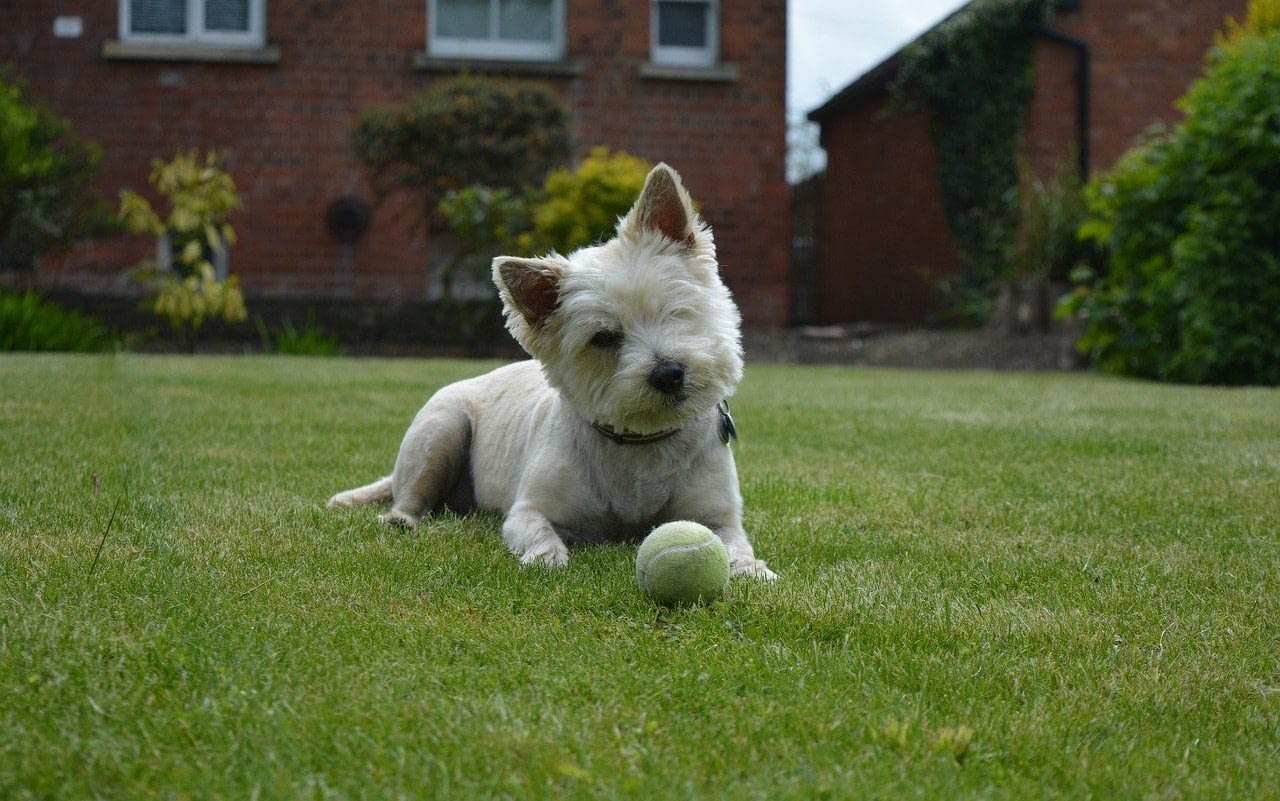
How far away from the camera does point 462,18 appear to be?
16797 mm

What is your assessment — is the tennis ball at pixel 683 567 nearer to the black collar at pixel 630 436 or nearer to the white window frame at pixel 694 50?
the black collar at pixel 630 436

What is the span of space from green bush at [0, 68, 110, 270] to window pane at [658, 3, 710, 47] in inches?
294

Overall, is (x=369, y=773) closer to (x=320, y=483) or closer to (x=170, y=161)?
(x=320, y=483)

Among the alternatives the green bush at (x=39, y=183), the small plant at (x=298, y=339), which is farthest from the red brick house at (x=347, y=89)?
the small plant at (x=298, y=339)

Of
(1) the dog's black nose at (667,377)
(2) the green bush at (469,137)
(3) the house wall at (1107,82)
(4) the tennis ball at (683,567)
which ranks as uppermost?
(3) the house wall at (1107,82)

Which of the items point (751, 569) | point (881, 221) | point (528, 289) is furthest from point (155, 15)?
point (751, 569)

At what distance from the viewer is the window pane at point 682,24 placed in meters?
17.1

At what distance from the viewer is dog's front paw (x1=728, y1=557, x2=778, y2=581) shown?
11.5ft

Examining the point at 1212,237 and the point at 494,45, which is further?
the point at 494,45

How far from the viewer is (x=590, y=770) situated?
2.06 m

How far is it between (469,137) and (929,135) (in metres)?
8.37

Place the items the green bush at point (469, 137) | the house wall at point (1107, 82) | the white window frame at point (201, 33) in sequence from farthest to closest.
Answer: the house wall at point (1107, 82) < the white window frame at point (201, 33) < the green bush at point (469, 137)

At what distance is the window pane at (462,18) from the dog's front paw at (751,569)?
14.4 m

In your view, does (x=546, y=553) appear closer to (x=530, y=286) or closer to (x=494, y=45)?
(x=530, y=286)
